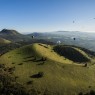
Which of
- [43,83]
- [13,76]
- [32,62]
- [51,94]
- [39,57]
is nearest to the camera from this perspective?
[51,94]

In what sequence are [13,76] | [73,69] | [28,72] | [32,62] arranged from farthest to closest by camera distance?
[32,62], [73,69], [28,72], [13,76]

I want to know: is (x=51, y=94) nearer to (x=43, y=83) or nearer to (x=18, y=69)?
(x=43, y=83)

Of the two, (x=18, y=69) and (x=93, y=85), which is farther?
(x=18, y=69)

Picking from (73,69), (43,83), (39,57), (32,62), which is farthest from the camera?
(39,57)

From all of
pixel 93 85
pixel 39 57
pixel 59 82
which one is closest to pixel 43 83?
pixel 59 82

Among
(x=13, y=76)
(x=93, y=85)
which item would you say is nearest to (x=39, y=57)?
(x=13, y=76)

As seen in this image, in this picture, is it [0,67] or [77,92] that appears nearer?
[77,92]

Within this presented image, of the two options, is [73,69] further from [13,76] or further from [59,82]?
[13,76]

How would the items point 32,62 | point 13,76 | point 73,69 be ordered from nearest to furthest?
point 13,76, point 73,69, point 32,62
